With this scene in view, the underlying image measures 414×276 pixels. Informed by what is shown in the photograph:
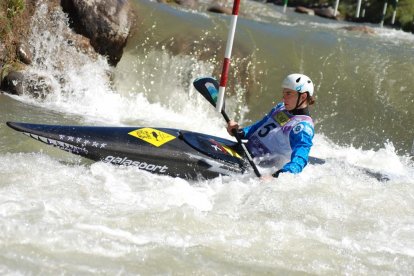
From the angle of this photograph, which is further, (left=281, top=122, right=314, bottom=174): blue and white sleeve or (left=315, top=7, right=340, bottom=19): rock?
(left=315, top=7, right=340, bottom=19): rock

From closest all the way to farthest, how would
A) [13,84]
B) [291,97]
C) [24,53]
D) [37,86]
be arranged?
1. [291,97]
2. [13,84]
3. [37,86]
4. [24,53]

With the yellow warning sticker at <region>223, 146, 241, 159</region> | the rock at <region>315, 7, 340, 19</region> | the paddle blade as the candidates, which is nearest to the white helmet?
the yellow warning sticker at <region>223, 146, 241, 159</region>

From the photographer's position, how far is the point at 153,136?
5016 mm

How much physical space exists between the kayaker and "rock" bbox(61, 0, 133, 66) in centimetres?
418

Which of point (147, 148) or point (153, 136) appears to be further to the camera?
point (153, 136)

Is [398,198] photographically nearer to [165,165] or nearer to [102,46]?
[165,165]

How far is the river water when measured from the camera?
3531 millimetres

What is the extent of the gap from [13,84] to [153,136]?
133 inches

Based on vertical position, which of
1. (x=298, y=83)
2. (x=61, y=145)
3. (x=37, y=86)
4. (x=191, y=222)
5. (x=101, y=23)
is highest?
(x=298, y=83)

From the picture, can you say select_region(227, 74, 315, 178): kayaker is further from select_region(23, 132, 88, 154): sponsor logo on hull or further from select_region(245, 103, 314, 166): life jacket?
select_region(23, 132, 88, 154): sponsor logo on hull

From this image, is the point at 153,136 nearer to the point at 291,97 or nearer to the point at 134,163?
the point at 134,163

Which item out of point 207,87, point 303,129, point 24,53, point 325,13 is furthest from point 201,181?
point 325,13

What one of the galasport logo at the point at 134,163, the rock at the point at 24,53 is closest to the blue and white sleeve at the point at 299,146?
the galasport logo at the point at 134,163

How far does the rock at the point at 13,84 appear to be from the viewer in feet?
25.3
